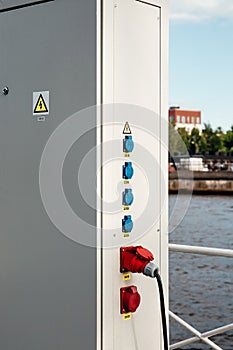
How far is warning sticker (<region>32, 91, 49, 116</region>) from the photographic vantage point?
197 cm

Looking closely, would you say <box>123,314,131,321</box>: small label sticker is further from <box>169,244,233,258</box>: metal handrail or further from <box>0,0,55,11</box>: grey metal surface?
<box>0,0,55,11</box>: grey metal surface

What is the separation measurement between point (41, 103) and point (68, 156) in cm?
21

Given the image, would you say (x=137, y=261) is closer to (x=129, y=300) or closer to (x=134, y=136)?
(x=129, y=300)

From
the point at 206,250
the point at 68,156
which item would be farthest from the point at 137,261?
the point at 206,250

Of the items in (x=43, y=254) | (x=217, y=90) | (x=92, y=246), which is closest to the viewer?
(x=92, y=246)

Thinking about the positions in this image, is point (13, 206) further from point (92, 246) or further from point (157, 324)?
point (157, 324)

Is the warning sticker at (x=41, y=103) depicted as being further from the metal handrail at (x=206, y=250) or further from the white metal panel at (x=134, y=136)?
the metal handrail at (x=206, y=250)

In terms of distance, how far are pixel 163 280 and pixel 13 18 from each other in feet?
3.23

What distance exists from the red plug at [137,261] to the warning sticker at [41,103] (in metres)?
0.50

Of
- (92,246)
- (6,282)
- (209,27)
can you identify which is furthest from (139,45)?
(209,27)

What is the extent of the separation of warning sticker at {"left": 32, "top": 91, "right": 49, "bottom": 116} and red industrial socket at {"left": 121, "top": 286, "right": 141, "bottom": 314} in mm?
604

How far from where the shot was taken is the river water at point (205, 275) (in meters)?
20.8

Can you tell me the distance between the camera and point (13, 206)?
6.75 feet

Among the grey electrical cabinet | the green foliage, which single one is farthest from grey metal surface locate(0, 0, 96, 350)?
the green foliage
